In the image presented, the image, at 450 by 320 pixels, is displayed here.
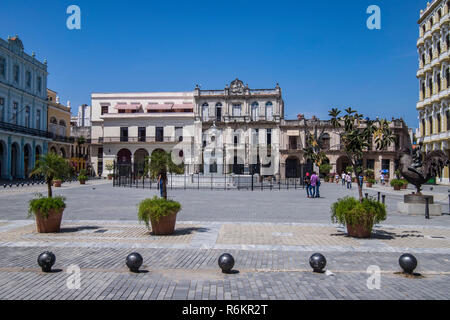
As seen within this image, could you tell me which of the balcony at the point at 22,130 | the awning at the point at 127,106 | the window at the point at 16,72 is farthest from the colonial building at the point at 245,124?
the window at the point at 16,72

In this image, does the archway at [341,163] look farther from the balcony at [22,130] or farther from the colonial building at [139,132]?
the balcony at [22,130]

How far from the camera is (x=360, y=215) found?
8.21m

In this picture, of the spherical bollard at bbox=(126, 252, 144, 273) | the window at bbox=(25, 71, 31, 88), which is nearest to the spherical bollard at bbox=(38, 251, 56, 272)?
the spherical bollard at bbox=(126, 252, 144, 273)

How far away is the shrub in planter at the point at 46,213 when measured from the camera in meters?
8.77

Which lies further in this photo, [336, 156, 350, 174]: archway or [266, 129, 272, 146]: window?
[266, 129, 272, 146]: window

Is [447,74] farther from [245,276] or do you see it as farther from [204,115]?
[245,276]

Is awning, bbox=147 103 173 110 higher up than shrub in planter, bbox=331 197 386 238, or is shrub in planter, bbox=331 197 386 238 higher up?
awning, bbox=147 103 173 110

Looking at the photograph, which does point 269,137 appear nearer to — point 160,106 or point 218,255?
point 160,106

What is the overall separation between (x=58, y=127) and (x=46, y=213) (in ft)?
145

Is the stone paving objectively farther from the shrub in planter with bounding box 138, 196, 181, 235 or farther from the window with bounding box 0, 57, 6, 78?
the window with bounding box 0, 57, 6, 78

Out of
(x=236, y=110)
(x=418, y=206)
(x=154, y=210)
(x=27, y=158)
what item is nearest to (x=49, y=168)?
(x=154, y=210)

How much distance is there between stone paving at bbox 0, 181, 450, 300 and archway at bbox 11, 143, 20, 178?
3190cm

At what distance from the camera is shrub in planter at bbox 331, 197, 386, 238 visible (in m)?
8.23
